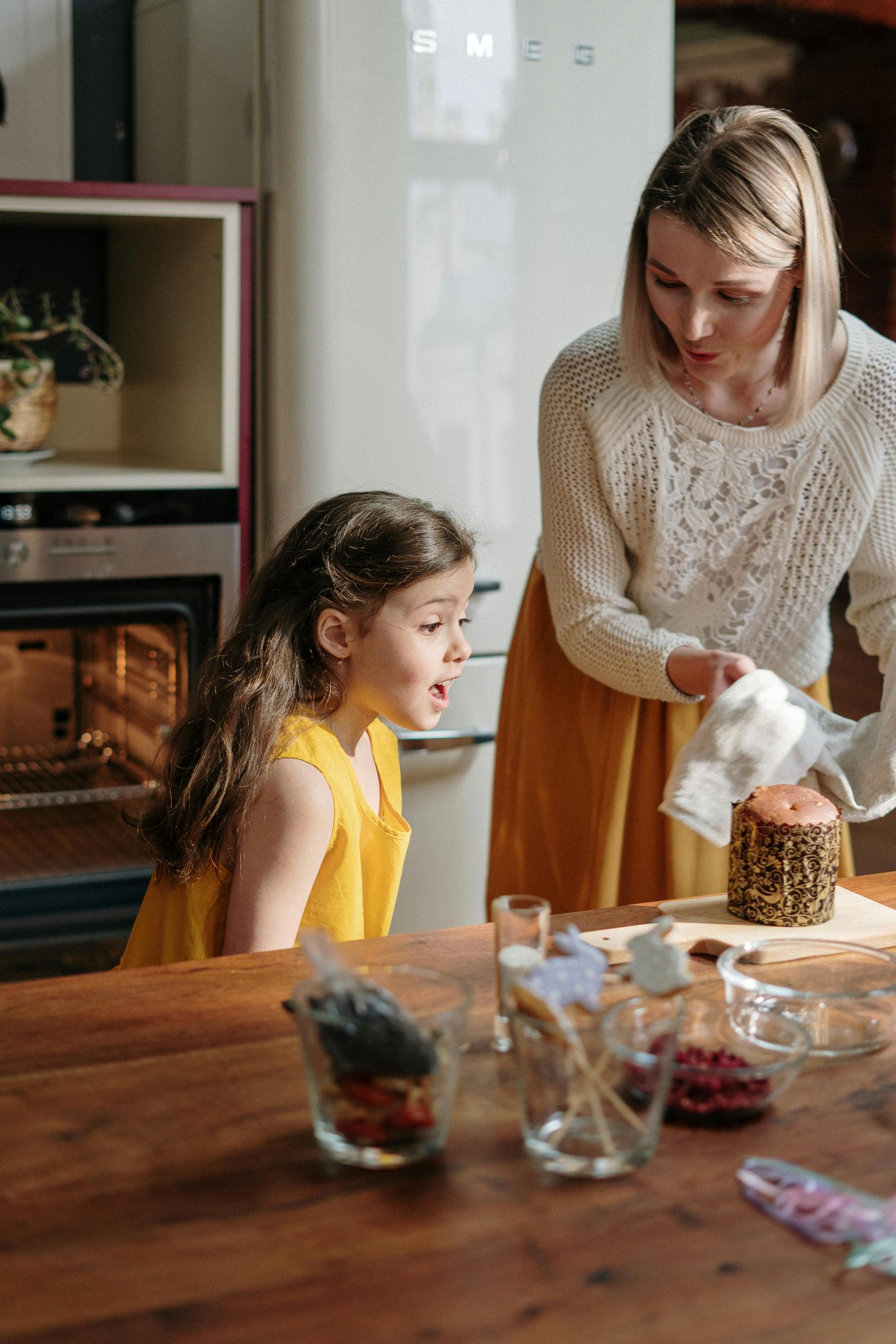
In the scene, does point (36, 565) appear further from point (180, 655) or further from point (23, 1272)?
point (23, 1272)

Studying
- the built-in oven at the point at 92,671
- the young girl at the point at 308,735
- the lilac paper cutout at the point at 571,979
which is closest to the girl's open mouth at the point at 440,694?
the young girl at the point at 308,735

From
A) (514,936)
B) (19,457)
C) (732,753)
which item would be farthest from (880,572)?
(19,457)

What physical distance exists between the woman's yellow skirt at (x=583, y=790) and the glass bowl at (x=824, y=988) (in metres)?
0.53

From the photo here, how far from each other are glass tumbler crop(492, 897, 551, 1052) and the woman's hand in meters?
0.44

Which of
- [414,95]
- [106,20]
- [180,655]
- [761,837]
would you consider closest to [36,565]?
[180,655]

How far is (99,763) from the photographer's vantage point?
8.63 feet

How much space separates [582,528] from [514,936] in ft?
2.60

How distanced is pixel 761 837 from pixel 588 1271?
0.56 meters

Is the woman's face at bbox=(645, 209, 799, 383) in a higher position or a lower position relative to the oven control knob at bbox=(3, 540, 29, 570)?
higher

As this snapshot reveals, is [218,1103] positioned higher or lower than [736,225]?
lower

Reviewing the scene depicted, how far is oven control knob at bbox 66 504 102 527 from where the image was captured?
2248 mm

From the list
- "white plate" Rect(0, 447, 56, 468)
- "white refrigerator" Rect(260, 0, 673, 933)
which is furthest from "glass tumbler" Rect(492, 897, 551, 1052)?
"white plate" Rect(0, 447, 56, 468)

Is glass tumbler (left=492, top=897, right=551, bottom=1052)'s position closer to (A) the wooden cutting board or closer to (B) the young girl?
(A) the wooden cutting board

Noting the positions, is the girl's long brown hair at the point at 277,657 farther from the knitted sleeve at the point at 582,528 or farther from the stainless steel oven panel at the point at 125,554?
the stainless steel oven panel at the point at 125,554
